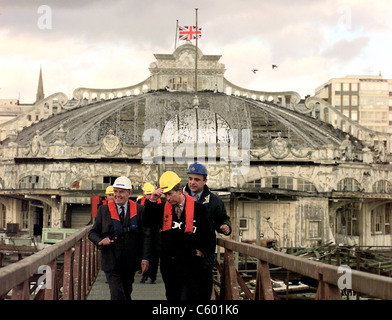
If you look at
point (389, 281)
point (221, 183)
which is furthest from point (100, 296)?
point (221, 183)

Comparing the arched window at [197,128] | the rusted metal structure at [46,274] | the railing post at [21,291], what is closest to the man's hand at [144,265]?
the rusted metal structure at [46,274]

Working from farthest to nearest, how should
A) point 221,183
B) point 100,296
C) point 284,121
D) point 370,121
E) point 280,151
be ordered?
point 370,121, point 284,121, point 280,151, point 221,183, point 100,296

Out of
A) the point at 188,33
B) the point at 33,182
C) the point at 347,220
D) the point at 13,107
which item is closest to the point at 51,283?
the point at 33,182

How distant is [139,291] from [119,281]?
190 inches

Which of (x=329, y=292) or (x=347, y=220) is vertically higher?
(x=329, y=292)

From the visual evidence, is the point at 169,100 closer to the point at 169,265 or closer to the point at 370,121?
the point at 169,265

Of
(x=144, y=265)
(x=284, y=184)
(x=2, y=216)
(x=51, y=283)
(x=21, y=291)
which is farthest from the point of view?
(x=2, y=216)

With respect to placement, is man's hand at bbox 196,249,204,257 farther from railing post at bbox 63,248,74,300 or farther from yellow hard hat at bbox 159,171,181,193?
railing post at bbox 63,248,74,300

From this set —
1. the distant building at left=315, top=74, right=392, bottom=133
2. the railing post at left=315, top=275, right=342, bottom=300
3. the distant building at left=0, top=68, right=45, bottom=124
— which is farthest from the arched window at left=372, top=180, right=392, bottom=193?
the distant building at left=0, top=68, right=45, bottom=124

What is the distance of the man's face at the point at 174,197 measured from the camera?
341 inches

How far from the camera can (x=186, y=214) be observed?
8.67 metres

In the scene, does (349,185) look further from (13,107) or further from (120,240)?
(13,107)

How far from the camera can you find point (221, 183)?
141 ft
